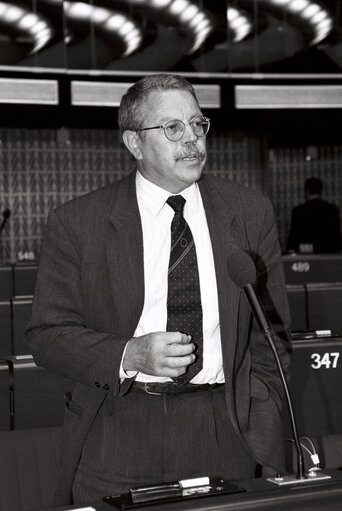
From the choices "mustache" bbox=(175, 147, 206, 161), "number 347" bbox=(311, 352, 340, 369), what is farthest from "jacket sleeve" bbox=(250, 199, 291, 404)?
"number 347" bbox=(311, 352, 340, 369)

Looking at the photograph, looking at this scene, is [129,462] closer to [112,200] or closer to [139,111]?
[112,200]

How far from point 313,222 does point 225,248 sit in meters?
8.64

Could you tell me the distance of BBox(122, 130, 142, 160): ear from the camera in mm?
2082

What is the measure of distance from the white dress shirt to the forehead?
180 mm

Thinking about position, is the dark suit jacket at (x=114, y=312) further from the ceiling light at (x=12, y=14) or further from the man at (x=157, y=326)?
the ceiling light at (x=12, y=14)

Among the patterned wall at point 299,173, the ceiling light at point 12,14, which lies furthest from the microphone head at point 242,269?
the patterned wall at point 299,173

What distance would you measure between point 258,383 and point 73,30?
922cm

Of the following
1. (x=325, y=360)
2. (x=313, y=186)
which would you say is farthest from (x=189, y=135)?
(x=313, y=186)

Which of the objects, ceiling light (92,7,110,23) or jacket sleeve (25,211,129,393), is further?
ceiling light (92,7,110,23)

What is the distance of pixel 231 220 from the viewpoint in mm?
2061

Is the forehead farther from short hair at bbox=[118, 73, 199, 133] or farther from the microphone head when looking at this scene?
the microphone head

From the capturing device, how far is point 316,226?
1047cm

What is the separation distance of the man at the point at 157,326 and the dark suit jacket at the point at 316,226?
8137 mm

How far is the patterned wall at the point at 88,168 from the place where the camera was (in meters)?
12.1
